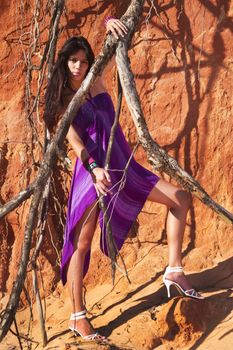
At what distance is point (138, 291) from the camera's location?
4.56 m

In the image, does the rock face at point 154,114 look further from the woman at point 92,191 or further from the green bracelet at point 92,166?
the green bracelet at point 92,166

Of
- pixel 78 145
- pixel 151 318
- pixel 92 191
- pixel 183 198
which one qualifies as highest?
pixel 78 145

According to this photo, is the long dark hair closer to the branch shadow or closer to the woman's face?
the woman's face

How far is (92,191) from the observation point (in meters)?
4.07

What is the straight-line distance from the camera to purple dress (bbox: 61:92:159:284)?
4.07 metres

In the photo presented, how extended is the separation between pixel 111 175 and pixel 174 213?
0.40 meters

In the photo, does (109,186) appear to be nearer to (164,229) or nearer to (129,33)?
(129,33)


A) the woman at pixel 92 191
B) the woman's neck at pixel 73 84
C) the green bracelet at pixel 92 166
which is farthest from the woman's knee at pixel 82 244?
the woman's neck at pixel 73 84

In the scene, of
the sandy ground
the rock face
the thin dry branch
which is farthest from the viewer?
the rock face

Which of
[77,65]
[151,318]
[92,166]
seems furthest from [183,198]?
[77,65]

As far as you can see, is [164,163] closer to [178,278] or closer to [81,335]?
[178,278]

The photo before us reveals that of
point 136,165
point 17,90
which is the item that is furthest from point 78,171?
point 17,90

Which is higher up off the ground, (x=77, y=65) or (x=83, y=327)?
(x=77, y=65)

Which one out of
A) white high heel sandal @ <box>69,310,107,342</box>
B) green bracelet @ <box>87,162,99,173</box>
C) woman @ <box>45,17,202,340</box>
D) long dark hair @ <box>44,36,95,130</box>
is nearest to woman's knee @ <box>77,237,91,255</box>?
woman @ <box>45,17,202,340</box>
